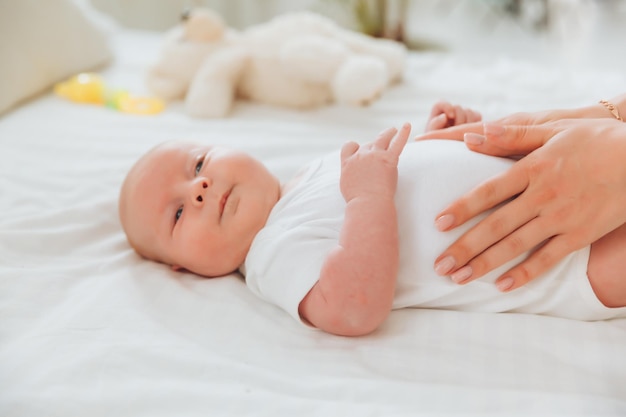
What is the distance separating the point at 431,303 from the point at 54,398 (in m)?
0.57

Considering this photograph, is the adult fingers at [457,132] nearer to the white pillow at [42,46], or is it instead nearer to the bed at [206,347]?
the bed at [206,347]

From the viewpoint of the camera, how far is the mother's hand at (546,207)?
932mm

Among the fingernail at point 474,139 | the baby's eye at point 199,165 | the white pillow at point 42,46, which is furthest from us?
the white pillow at point 42,46

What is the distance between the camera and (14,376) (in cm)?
87

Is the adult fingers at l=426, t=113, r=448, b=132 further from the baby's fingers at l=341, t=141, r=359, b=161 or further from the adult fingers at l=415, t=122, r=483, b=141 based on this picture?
the baby's fingers at l=341, t=141, r=359, b=161

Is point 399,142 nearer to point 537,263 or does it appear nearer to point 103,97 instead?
point 537,263

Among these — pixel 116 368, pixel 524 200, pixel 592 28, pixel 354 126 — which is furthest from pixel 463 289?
pixel 592 28

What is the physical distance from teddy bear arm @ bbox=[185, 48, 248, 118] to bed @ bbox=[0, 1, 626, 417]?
418 mm

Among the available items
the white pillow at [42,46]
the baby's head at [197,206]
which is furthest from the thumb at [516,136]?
the white pillow at [42,46]

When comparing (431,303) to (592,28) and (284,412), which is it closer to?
(284,412)

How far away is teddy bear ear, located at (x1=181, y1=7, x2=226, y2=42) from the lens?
193cm

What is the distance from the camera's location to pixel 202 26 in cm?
193

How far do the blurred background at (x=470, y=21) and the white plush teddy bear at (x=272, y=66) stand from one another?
145 cm

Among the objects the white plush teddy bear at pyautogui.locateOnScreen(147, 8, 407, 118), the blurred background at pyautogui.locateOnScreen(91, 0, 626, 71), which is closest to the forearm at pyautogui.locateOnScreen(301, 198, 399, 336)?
the white plush teddy bear at pyautogui.locateOnScreen(147, 8, 407, 118)
